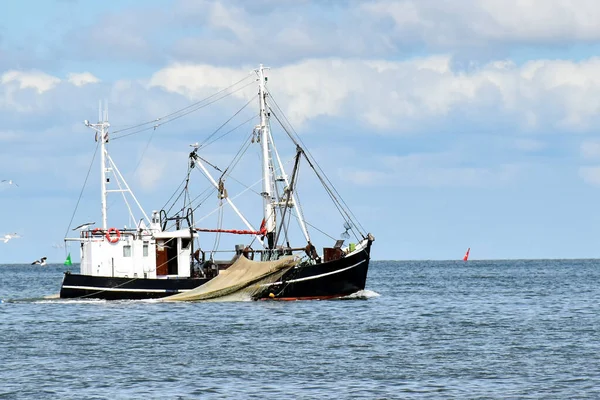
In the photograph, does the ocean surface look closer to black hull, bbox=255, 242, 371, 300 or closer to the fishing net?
the fishing net

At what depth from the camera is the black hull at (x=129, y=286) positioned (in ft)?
181

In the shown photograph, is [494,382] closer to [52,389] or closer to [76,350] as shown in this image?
[52,389]

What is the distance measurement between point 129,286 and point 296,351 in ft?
70.5

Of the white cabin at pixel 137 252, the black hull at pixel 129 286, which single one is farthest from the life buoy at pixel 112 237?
the black hull at pixel 129 286

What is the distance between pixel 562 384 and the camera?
2753cm

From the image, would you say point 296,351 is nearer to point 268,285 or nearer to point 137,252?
point 268,285

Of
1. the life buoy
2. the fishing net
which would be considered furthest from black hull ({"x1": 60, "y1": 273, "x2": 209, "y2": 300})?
the life buoy

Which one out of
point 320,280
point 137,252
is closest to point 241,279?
point 320,280

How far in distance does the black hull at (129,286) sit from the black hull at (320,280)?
3.75 m

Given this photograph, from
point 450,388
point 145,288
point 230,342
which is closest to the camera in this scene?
point 450,388

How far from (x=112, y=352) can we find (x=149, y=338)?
4.05 metres

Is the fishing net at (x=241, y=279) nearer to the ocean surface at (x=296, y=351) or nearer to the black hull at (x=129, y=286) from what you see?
the black hull at (x=129, y=286)

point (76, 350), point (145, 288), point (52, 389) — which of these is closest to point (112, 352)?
point (76, 350)

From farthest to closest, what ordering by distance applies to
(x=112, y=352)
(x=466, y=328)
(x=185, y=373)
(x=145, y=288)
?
(x=145, y=288) → (x=466, y=328) → (x=112, y=352) → (x=185, y=373)
